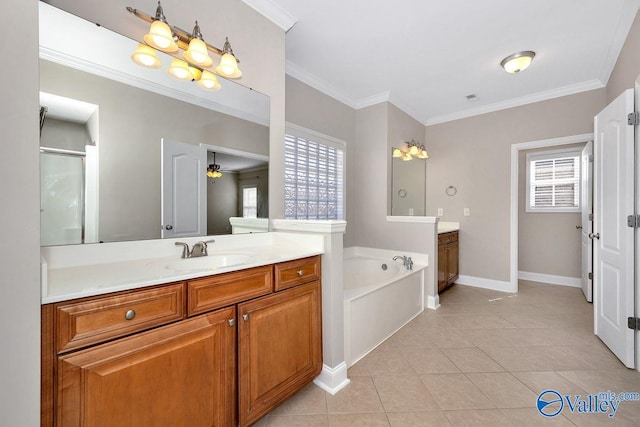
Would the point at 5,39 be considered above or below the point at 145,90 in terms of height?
below

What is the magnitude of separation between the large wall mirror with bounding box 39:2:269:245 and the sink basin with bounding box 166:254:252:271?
210 millimetres

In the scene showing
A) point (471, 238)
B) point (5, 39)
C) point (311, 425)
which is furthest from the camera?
point (471, 238)

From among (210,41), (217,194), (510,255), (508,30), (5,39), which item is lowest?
(510,255)

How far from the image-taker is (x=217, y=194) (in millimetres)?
1683

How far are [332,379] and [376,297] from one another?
76cm

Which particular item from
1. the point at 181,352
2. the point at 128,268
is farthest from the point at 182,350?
the point at 128,268

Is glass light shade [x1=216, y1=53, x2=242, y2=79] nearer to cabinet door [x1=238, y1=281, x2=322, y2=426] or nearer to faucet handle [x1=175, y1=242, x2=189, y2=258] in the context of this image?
faucet handle [x1=175, y1=242, x2=189, y2=258]

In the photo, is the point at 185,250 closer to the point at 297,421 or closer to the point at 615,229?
the point at 297,421

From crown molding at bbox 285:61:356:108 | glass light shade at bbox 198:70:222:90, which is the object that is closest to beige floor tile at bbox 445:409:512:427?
glass light shade at bbox 198:70:222:90

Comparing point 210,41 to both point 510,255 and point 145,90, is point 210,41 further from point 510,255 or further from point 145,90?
point 510,255

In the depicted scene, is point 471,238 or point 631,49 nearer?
point 631,49

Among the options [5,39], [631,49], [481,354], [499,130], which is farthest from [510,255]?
[5,39]

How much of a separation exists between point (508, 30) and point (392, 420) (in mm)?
2981

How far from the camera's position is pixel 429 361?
1.96m
